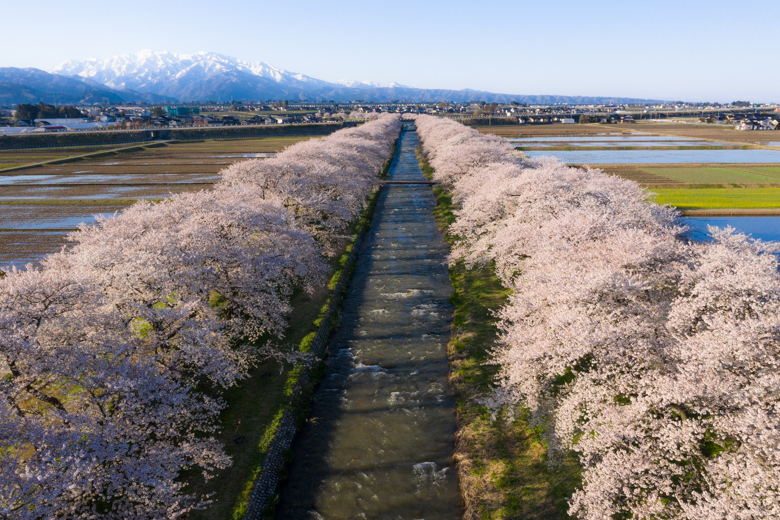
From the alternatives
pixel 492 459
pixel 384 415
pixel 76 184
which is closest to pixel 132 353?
pixel 384 415

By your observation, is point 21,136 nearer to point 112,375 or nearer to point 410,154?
point 410,154

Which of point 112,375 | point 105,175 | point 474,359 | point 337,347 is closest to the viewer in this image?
point 112,375

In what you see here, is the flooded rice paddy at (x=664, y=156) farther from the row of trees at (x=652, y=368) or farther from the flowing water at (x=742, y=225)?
the row of trees at (x=652, y=368)

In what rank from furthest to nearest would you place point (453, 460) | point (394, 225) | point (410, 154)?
point (410, 154) → point (394, 225) → point (453, 460)

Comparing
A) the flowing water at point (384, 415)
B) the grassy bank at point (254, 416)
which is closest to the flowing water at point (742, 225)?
the flowing water at point (384, 415)

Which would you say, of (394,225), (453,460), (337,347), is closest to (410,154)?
(394,225)

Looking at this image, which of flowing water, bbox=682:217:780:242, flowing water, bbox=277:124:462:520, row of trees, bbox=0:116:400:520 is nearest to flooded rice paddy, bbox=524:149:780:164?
flowing water, bbox=682:217:780:242

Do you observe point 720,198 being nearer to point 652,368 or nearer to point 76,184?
point 652,368

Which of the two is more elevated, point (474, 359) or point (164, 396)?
point (164, 396)

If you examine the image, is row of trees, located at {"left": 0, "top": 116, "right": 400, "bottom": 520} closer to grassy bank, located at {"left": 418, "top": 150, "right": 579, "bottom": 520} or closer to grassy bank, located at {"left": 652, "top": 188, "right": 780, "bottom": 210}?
grassy bank, located at {"left": 418, "top": 150, "right": 579, "bottom": 520}
